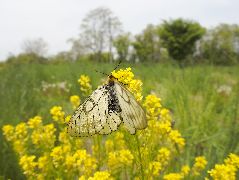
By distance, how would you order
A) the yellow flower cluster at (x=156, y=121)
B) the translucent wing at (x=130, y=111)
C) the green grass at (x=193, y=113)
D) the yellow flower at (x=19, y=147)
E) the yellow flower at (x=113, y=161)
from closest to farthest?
the translucent wing at (x=130, y=111)
the yellow flower cluster at (x=156, y=121)
the yellow flower at (x=113, y=161)
the yellow flower at (x=19, y=147)
the green grass at (x=193, y=113)

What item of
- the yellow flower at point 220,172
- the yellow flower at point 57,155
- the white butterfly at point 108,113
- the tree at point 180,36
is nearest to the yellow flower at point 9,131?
the yellow flower at point 57,155

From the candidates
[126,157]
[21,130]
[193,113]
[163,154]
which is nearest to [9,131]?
[21,130]

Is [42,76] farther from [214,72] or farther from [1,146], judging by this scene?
[1,146]

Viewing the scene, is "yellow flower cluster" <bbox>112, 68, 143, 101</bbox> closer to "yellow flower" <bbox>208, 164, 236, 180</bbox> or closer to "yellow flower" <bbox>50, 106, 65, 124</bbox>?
"yellow flower" <bbox>208, 164, 236, 180</bbox>

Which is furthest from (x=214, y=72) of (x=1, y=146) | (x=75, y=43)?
(x=75, y=43)

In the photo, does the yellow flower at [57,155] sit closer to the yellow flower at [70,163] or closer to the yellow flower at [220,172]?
the yellow flower at [70,163]
